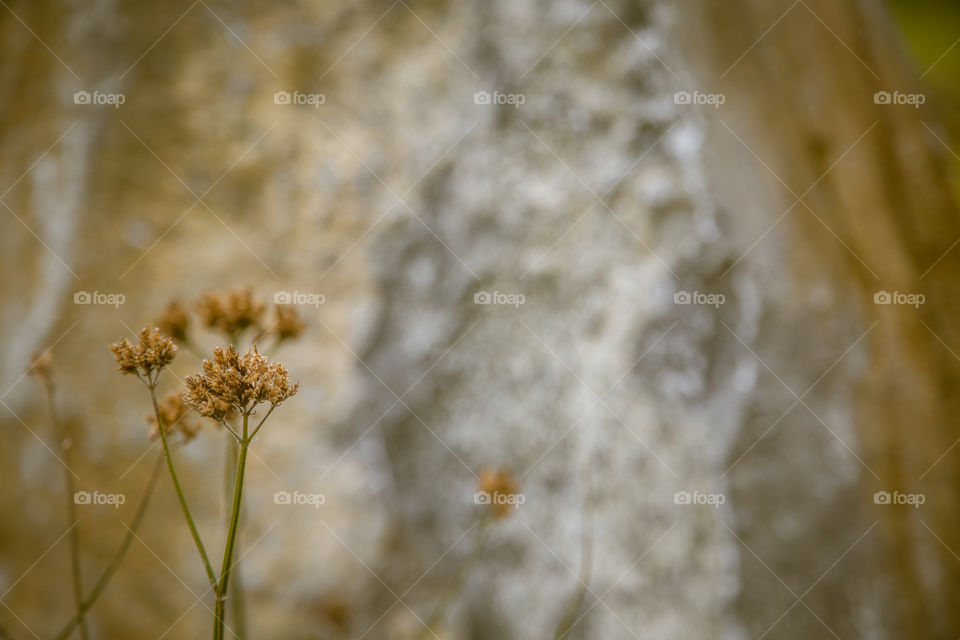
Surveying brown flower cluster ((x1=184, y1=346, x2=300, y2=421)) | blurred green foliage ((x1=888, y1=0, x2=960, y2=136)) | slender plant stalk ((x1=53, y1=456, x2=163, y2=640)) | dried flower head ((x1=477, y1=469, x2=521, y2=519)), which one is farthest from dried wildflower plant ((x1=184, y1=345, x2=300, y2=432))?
blurred green foliage ((x1=888, y1=0, x2=960, y2=136))

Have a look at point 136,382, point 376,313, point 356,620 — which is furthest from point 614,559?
point 136,382

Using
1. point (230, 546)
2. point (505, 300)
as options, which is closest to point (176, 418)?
point (230, 546)

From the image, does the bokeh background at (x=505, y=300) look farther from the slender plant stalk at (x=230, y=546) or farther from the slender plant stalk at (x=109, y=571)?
the slender plant stalk at (x=230, y=546)

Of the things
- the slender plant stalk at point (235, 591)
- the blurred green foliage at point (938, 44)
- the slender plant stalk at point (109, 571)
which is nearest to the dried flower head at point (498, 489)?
the slender plant stalk at point (235, 591)

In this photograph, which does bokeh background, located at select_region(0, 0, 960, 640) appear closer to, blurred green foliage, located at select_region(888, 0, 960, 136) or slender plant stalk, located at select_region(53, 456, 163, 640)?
slender plant stalk, located at select_region(53, 456, 163, 640)

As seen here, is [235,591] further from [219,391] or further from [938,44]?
[938,44]
